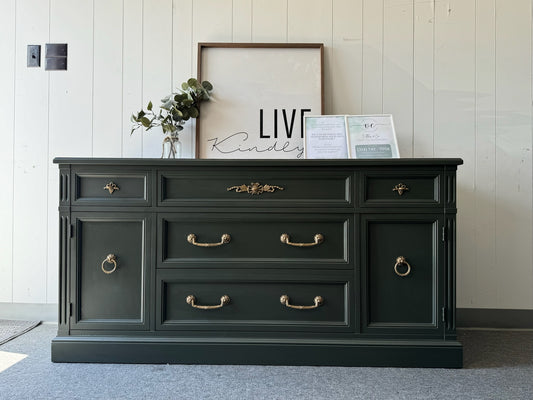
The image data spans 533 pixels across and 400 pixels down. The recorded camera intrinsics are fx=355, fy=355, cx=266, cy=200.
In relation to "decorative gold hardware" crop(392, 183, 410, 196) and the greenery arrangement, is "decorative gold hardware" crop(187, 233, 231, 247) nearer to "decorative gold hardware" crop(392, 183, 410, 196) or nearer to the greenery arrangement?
the greenery arrangement

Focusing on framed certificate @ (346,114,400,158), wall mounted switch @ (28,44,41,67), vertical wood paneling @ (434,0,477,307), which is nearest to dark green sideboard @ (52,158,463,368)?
framed certificate @ (346,114,400,158)

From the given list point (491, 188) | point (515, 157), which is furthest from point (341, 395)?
point (515, 157)

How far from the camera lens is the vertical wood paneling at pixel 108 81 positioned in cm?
199

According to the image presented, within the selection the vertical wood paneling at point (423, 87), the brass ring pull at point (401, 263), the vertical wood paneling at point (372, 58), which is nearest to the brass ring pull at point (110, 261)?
the brass ring pull at point (401, 263)

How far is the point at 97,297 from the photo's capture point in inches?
59.5

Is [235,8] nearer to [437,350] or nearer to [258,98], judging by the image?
[258,98]

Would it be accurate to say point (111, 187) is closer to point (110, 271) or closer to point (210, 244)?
point (110, 271)

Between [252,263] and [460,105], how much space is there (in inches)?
56.0

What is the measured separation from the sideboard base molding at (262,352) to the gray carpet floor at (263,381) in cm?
3

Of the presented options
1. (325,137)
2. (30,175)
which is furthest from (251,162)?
(30,175)

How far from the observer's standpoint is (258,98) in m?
1.94

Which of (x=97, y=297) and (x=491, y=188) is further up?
(x=491, y=188)

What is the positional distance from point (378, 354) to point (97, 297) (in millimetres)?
1205

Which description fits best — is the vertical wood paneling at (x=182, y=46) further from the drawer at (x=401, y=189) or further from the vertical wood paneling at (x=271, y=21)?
the drawer at (x=401, y=189)
